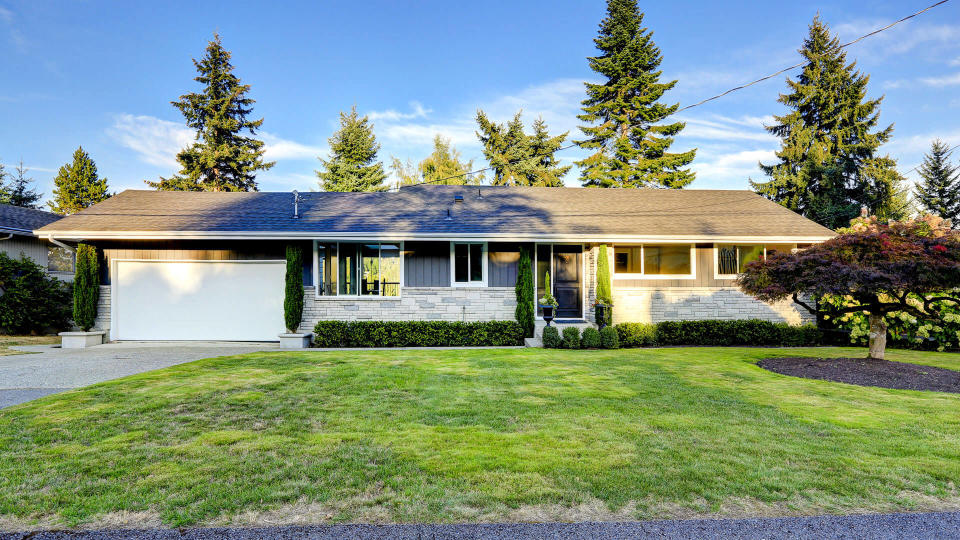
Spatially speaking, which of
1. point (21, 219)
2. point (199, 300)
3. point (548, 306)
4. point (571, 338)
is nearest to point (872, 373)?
point (571, 338)

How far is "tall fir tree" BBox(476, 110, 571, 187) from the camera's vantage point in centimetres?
2859

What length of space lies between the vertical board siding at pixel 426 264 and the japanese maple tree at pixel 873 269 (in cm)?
665

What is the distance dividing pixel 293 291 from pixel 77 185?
25166mm

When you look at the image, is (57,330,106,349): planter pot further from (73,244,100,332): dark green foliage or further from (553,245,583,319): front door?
(553,245,583,319): front door

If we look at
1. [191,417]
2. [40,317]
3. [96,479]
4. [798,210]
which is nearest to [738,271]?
[191,417]

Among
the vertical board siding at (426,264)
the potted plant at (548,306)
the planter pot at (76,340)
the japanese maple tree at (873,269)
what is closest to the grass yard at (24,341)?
the planter pot at (76,340)

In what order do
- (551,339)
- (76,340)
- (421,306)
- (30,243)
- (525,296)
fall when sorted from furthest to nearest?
1. (30,243)
2. (421,306)
3. (525,296)
4. (76,340)
5. (551,339)

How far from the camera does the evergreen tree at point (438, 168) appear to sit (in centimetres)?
3145

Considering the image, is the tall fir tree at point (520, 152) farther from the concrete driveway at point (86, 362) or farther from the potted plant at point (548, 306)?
the concrete driveway at point (86, 362)

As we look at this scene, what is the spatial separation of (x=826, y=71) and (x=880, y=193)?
700cm

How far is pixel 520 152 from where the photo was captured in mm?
28672

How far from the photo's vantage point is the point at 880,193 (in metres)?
22.4

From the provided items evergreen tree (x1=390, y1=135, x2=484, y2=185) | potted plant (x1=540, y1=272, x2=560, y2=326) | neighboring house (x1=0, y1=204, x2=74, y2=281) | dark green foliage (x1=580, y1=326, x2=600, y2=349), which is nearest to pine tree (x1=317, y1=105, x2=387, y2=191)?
evergreen tree (x1=390, y1=135, x2=484, y2=185)

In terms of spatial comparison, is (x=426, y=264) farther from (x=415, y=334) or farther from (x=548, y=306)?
(x=548, y=306)
